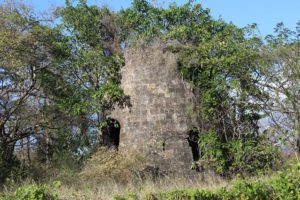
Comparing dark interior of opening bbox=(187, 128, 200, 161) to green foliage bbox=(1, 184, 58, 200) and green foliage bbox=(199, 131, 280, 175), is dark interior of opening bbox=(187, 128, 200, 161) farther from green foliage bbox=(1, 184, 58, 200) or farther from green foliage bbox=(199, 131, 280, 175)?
green foliage bbox=(1, 184, 58, 200)

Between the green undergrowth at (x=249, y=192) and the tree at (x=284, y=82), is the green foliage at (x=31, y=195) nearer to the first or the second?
the green undergrowth at (x=249, y=192)

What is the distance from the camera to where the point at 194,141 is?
61.7 feet

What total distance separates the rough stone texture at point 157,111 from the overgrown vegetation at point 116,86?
456mm

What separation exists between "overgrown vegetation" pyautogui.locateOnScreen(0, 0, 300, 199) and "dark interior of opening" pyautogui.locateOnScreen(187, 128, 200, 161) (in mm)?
274

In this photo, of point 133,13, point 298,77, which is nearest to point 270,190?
point 298,77

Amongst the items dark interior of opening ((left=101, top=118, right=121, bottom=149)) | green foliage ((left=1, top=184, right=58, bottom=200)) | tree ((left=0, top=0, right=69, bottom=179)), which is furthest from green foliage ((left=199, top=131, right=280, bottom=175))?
green foliage ((left=1, top=184, right=58, bottom=200))

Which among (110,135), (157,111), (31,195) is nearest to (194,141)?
(157,111)

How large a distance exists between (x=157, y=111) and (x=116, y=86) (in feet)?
7.38

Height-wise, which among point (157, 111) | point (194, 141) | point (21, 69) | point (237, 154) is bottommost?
point (237, 154)

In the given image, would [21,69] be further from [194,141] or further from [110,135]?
[194,141]

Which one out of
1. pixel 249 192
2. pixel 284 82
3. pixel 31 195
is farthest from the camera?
pixel 284 82

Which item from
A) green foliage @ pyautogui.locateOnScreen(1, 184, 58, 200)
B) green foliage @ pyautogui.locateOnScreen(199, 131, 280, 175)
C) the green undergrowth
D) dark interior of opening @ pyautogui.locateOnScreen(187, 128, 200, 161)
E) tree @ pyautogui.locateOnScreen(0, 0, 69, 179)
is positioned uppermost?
tree @ pyautogui.locateOnScreen(0, 0, 69, 179)

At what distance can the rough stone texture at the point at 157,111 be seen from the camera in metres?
18.0

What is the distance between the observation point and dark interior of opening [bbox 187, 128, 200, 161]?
18.7 m
